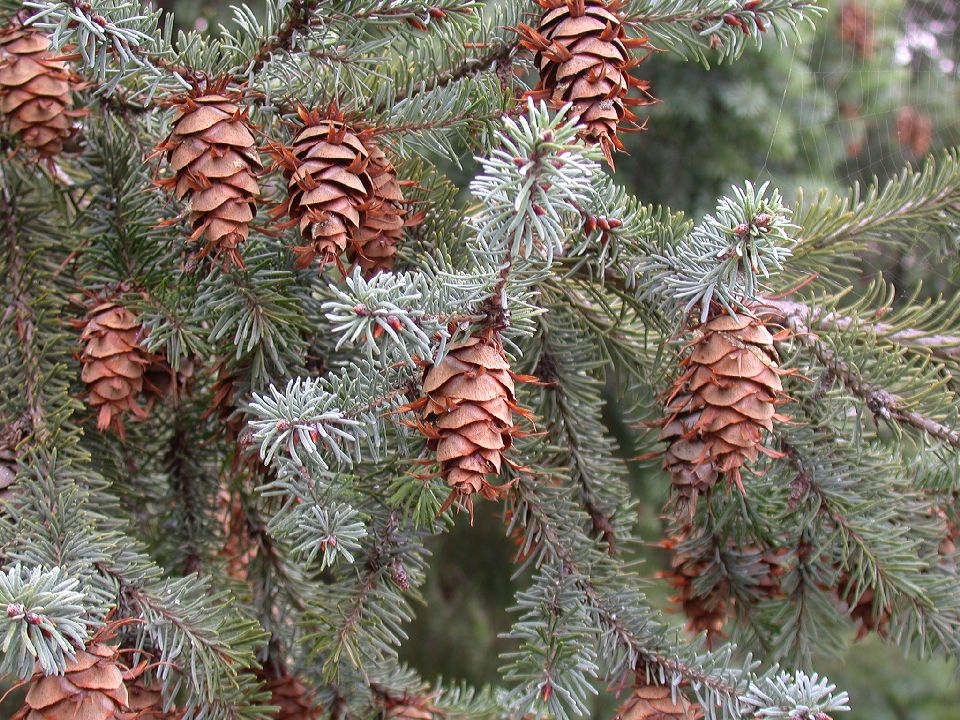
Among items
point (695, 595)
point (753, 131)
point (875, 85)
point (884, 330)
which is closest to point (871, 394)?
point (884, 330)

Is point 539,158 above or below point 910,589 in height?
above

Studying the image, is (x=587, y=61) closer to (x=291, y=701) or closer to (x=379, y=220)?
(x=379, y=220)

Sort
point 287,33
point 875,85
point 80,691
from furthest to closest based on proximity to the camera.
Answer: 1. point 875,85
2. point 287,33
3. point 80,691

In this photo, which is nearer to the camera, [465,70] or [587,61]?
[587,61]

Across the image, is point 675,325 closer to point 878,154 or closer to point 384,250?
point 384,250

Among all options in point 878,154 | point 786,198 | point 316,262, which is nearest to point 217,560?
point 316,262
